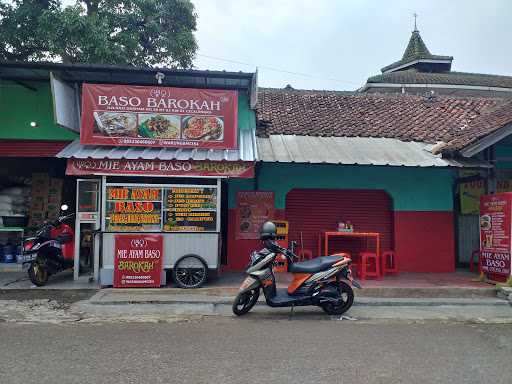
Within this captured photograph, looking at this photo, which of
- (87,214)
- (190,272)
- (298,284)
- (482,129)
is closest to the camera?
(298,284)

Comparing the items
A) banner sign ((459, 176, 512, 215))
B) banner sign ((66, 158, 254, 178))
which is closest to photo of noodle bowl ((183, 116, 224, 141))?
banner sign ((66, 158, 254, 178))

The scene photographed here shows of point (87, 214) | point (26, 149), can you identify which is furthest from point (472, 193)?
point (26, 149)

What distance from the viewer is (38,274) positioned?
329 inches

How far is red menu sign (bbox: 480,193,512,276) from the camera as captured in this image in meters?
8.33

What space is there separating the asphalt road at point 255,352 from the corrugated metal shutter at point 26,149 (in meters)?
4.85

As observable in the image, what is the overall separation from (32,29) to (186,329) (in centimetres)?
1175

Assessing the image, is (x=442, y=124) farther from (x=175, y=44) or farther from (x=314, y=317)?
(x=175, y=44)

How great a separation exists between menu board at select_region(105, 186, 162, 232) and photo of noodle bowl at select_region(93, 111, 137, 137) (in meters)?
1.26

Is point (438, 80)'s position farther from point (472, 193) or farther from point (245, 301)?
point (245, 301)

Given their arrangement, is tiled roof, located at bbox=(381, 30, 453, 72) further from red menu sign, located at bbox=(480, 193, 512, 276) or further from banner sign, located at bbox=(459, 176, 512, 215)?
red menu sign, located at bbox=(480, 193, 512, 276)

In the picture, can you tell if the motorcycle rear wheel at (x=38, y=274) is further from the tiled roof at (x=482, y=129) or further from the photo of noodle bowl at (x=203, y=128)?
the tiled roof at (x=482, y=129)

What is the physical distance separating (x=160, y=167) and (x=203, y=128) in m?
1.39

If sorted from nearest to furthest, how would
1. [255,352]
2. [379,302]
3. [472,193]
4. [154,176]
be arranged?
[255,352], [379,302], [154,176], [472,193]

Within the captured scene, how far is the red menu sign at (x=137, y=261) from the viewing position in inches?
323
